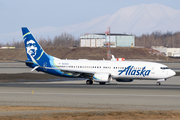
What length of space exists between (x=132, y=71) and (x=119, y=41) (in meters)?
148

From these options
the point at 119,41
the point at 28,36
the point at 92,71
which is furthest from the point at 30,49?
the point at 119,41

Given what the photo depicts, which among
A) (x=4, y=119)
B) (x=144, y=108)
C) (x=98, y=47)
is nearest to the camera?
(x=4, y=119)

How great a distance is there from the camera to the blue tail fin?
50.9 metres

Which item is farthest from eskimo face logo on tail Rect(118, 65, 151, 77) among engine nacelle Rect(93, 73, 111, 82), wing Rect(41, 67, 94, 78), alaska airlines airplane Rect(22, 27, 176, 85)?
wing Rect(41, 67, 94, 78)

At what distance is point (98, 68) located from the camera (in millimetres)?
48375

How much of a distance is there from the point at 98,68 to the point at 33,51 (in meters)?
11.8

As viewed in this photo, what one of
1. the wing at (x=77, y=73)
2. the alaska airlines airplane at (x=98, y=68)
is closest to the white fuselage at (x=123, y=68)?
the alaska airlines airplane at (x=98, y=68)

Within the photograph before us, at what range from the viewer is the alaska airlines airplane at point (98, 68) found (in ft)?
152

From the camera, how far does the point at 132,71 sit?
46719mm

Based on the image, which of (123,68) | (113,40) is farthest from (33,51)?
(113,40)

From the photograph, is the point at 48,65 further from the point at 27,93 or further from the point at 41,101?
the point at 41,101

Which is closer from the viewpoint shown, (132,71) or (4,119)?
(4,119)

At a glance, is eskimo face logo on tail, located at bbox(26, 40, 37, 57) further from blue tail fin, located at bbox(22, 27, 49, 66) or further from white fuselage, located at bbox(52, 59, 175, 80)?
white fuselage, located at bbox(52, 59, 175, 80)

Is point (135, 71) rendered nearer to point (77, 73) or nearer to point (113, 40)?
point (77, 73)
